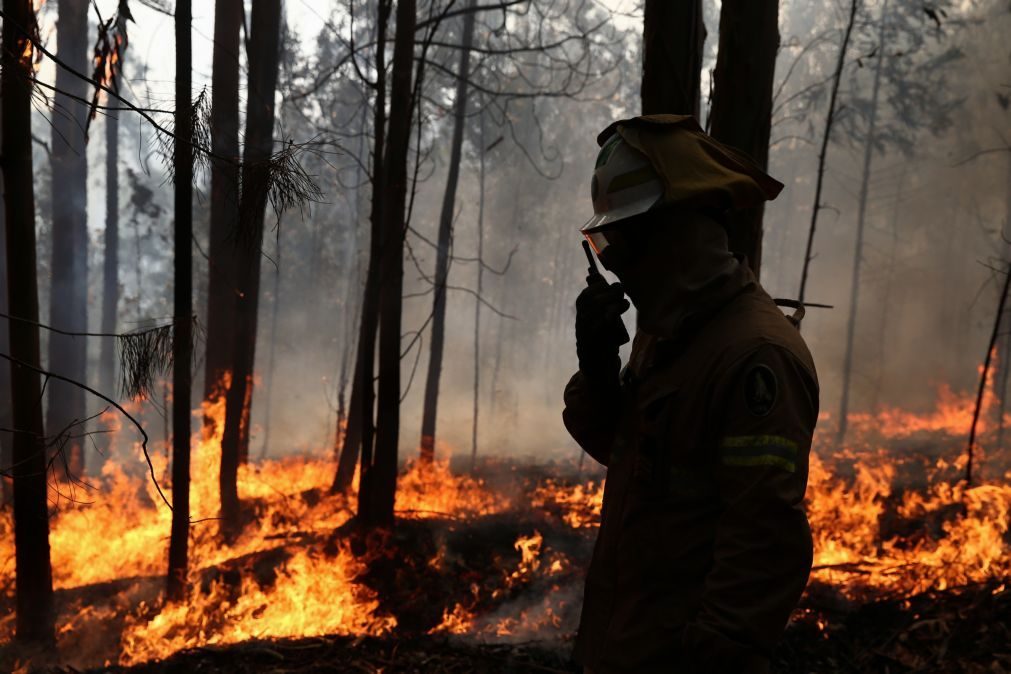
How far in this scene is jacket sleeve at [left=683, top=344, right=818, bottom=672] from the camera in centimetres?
165

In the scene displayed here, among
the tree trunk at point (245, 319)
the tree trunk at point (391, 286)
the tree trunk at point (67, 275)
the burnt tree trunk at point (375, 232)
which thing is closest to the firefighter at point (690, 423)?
the burnt tree trunk at point (375, 232)

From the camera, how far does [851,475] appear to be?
14.3 m

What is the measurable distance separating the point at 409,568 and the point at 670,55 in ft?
18.4

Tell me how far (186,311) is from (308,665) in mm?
2794

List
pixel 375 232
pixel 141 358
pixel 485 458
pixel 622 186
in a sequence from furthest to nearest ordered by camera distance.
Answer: pixel 485 458, pixel 375 232, pixel 141 358, pixel 622 186

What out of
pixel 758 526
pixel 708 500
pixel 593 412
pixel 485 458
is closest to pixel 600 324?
pixel 593 412

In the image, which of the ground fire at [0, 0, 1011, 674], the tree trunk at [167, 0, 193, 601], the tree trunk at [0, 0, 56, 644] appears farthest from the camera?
the tree trunk at [0, 0, 56, 644]

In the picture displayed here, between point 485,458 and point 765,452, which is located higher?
point 765,452

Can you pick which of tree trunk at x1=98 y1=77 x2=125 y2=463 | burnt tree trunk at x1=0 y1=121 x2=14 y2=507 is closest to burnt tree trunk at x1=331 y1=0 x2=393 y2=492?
burnt tree trunk at x1=0 y1=121 x2=14 y2=507

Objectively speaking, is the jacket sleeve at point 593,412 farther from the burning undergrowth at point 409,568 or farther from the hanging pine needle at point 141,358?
the burning undergrowth at point 409,568

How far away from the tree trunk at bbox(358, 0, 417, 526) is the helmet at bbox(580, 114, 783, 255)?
5582 mm

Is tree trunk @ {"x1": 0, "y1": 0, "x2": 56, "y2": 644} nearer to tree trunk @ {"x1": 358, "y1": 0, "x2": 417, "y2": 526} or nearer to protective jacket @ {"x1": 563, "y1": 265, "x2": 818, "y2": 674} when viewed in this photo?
tree trunk @ {"x1": 358, "y1": 0, "x2": 417, "y2": 526}

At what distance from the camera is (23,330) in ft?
16.8

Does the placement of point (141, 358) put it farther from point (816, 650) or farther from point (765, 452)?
point (816, 650)
